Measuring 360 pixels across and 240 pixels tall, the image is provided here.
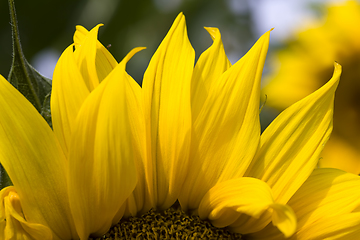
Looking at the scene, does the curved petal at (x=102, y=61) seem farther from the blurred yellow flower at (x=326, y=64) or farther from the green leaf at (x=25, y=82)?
the blurred yellow flower at (x=326, y=64)

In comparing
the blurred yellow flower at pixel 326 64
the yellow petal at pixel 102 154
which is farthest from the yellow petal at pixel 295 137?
the blurred yellow flower at pixel 326 64

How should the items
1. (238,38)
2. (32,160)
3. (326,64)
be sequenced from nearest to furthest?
1. (32,160)
2. (326,64)
3. (238,38)

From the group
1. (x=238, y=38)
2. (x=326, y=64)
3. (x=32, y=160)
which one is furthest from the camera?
(x=238, y=38)

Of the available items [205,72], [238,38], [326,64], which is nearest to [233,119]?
[205,72]

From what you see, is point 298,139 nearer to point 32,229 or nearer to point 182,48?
point 182,48

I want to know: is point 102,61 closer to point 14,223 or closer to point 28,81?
point 28,81

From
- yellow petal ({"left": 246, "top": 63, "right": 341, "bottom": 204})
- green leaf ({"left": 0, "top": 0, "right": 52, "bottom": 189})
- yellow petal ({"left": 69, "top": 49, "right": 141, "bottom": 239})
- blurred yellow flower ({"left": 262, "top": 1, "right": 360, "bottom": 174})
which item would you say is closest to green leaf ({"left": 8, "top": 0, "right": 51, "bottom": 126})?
green leaf ({"left": 0, "top": 0, "right": 52, "bottom": 189})
